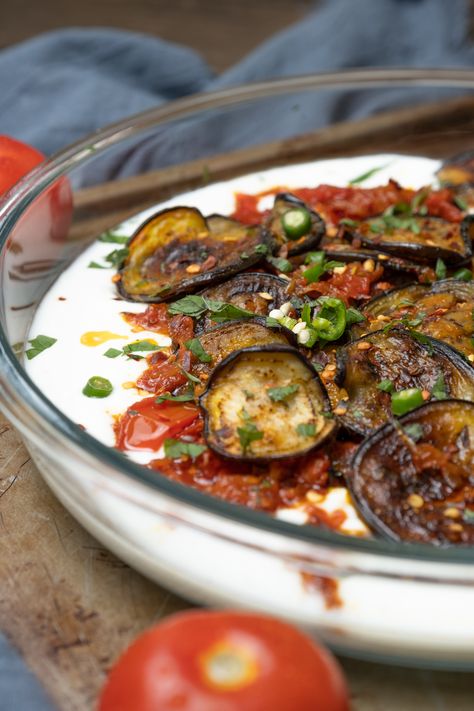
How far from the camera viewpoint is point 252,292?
411 centimetres

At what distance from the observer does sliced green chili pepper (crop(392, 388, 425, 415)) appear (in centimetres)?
333

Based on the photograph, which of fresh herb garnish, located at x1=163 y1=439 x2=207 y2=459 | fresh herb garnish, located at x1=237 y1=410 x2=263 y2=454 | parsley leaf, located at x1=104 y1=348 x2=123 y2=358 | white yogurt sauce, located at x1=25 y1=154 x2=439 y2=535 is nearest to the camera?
fresh herb garnish, located at x1=237 y1=410 x2=263 y2=454

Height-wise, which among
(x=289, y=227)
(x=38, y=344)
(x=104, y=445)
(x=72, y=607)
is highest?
(x=104, y=445)

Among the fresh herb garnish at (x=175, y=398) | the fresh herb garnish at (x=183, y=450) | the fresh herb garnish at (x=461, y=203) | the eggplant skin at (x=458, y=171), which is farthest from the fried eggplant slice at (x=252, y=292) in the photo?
the eggplant skin at (x=458, y=171)

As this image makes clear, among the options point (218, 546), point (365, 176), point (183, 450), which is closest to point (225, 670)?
point (218, 546)

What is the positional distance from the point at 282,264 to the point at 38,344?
3.76 ft

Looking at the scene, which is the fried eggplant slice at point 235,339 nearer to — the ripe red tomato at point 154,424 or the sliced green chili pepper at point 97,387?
the ripe red tomato at point 154,424

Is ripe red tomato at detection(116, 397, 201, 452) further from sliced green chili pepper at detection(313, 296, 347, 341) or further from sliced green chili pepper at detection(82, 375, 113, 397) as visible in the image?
sliced green chili pepper at detection(313, 296, 347, 341)

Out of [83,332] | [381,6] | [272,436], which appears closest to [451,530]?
[272,436]

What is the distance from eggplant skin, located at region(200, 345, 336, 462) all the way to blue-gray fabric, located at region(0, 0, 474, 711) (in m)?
2.73

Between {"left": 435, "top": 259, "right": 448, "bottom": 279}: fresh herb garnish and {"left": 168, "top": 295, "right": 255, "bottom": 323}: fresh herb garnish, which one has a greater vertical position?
{"left": 168, "top": 295, "right": 255, "bottom": 323}: fresh herb garnish

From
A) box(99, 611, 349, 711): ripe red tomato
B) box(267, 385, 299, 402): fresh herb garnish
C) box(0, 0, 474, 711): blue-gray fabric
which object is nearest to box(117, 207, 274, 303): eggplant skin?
box(267, 385, 299, 402): fresh herb garnish

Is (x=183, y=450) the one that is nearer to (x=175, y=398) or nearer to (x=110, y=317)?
(x=175, y=398)

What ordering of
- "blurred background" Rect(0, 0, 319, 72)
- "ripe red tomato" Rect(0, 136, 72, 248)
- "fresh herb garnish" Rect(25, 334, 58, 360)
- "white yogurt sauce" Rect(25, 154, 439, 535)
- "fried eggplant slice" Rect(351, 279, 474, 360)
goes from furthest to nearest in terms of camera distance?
"blurred background" Rect(0, 0, 319, 72), "ripe red tomato" Rect(0, 136, 72, 248), "fresh herb garnish" Rect(25, 334, 58, 360), "fried eggplant slice" Rect(351, 279, 474, 360), "white yogurt sauce" Rect(25, 154, 439, 535)
